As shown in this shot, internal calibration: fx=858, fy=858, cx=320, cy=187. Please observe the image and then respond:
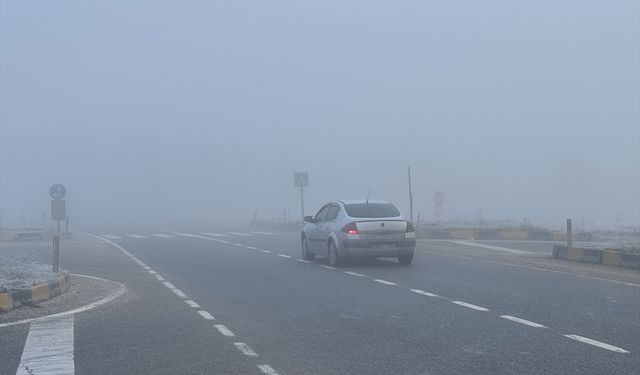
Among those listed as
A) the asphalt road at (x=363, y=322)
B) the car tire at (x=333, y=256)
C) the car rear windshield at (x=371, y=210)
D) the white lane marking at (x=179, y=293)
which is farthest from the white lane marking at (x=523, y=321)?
the car rear windshield at (x=371, y=210)

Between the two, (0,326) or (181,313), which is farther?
(181,313)

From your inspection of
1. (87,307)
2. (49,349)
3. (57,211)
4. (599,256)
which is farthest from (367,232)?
(49,349)

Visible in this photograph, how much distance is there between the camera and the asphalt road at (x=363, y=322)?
27.8 feet

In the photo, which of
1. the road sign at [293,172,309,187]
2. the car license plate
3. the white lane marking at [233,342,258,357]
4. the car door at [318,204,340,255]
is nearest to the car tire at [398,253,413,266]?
the car license plate

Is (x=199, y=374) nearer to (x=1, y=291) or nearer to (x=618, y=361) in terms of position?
(x=618, y=361)

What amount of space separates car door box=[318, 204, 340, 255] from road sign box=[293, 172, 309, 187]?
26.0m

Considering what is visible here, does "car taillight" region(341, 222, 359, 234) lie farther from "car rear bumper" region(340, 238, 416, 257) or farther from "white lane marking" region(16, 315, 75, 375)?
"white lane marking" region(16, 315, 75, 375)

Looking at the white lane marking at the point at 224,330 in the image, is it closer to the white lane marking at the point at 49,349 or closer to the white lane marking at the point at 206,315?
the white lane marking at the point at 206,315

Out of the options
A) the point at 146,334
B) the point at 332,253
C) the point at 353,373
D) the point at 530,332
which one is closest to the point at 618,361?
the point at 530,332

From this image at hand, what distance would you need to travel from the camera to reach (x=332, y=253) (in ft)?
68.0

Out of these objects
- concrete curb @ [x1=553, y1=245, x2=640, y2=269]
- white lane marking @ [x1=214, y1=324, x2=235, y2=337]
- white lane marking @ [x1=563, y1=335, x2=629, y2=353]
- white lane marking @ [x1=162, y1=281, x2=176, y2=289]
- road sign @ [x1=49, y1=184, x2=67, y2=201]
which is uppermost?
road sign @ [x1=49, y1=184, x2=67, y2=201]

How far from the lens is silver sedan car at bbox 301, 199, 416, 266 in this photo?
19922 mm

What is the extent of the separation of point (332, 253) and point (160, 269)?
4181mm

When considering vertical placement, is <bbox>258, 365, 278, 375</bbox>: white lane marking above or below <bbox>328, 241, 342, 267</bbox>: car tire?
below
